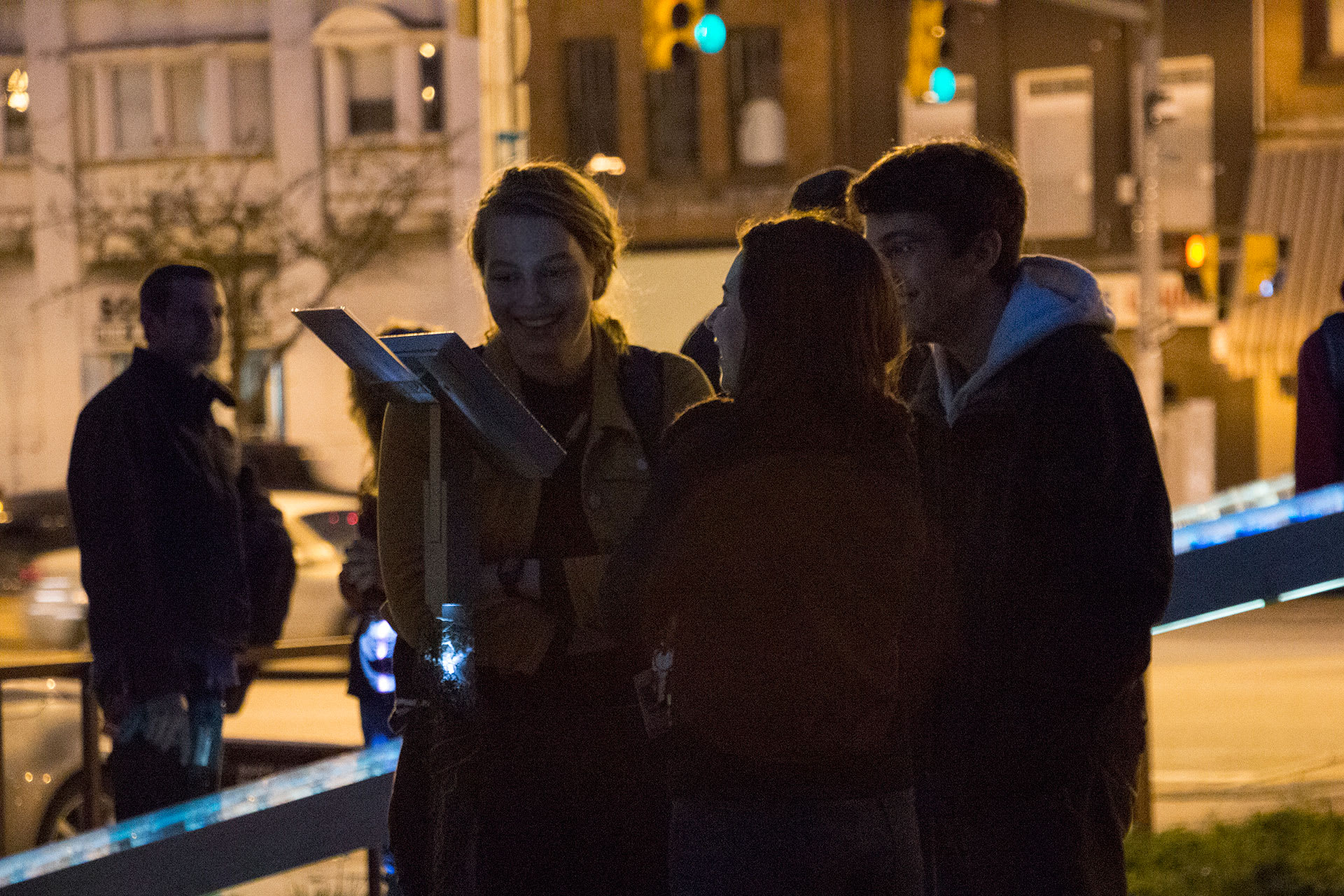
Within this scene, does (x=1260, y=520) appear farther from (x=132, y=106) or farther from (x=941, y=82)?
(x=132, y=106)

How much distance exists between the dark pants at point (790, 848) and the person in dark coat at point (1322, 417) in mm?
3113

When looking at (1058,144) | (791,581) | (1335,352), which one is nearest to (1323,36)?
(1058,144)

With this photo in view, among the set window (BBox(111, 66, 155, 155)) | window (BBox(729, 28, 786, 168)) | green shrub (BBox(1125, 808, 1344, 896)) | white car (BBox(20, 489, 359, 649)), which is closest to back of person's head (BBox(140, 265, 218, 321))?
green shrub (BBox(1125, 808, 1344, 896))

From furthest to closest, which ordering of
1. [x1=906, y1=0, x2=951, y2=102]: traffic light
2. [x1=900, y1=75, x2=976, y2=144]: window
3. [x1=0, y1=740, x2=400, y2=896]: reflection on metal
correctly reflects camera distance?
[x1=900, y1=75, x2=976, y2=144]: window, [x1=906, y1=0, x2=951, y2=102]: traffic light, [x1=0, y1=740, x2=400, y2=896]: reflection on metal

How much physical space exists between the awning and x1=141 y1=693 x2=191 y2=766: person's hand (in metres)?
20.9

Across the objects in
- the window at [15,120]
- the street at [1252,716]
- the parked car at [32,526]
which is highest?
the window at [15,120]

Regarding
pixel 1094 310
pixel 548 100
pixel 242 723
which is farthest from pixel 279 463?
pixel 1094 310

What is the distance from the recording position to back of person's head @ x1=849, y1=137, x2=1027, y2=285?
2605mm

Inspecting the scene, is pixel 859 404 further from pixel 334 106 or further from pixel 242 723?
pixel 334 106

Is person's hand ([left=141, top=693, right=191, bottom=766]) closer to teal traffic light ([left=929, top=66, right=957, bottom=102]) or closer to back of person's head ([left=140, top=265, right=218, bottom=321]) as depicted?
back of person's head ([left=140, top=265, right=218, bottom=321])

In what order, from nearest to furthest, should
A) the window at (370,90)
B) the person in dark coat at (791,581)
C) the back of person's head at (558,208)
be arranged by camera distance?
1. the person in dark coat at (791,581)
2. the back of person's head at (558,208)
3. the window at (370,90)

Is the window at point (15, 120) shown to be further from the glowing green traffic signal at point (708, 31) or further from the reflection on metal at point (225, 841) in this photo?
the reflection on metal at point (225, 841)

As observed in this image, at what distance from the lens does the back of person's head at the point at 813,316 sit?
2344 millimetres

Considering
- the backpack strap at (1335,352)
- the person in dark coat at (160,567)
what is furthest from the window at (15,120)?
the backpack strap at (1335,352)
